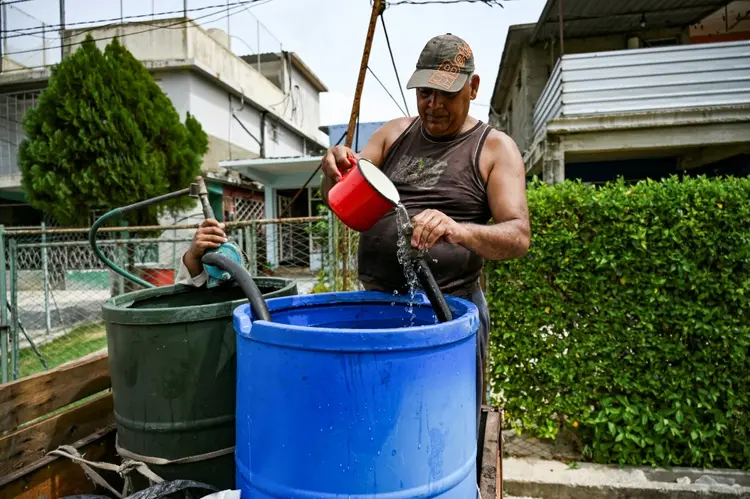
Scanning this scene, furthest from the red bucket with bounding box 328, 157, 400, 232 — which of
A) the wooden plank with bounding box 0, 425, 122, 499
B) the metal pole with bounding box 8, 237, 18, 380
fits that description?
the metal pole with bounding box 8, 237, 18, 380

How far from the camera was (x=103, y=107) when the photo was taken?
905 cm

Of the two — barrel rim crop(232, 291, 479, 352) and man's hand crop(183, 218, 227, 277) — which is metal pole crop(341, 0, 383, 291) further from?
barrel rim crop(232, 291, 479, 352)

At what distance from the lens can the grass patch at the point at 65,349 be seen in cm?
585

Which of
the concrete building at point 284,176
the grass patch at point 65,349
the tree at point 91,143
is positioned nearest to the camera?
the grass patch at point 65,349

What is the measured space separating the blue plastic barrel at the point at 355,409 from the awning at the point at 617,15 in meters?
9.49

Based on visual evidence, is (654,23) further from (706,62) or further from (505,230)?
(505,230)

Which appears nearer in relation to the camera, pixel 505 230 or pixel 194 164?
pixel 505 230

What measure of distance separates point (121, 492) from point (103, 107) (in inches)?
362

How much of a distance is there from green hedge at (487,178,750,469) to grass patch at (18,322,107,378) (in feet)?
16.3

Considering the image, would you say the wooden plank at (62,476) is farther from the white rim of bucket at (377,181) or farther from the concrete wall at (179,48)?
the concrete wall at (179,48)

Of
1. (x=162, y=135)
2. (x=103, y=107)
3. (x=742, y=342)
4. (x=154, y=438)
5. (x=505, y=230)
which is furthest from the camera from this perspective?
(x=162, y=135)

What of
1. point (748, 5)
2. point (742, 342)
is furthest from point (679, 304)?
point (748, 5)

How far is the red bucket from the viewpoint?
1.43 metres

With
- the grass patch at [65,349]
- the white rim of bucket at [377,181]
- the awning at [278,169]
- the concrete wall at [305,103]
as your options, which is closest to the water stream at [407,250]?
the white rim of bucket at [377,181]
